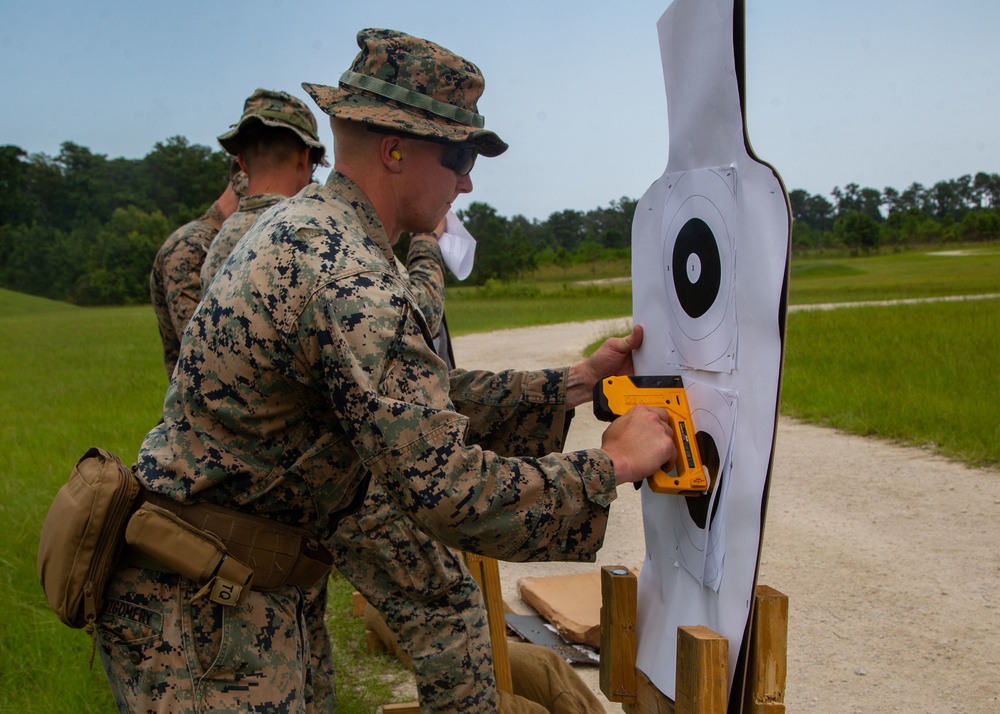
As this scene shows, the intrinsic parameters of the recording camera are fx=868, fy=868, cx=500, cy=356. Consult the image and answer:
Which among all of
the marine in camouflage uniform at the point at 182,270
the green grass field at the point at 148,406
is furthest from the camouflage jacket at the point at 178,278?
the green grass field at the point at 148,406

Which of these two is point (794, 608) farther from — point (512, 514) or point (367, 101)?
point (367, 101)

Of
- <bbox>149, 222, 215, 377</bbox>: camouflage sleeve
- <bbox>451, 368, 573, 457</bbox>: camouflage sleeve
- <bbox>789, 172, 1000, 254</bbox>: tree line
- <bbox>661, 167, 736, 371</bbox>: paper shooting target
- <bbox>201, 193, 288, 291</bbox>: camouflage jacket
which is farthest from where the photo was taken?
<bbox>789, 172, 1000, 254</bbox>: tree line

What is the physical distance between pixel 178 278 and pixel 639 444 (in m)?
2.37

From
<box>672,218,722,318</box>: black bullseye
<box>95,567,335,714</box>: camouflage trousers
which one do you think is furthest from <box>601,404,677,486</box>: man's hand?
<box>95,567,335,714</box>: camouflage trousers

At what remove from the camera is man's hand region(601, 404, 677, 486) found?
5.65ft

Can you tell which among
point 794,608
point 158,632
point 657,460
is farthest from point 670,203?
point 794,608

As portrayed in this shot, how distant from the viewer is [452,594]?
2514mm

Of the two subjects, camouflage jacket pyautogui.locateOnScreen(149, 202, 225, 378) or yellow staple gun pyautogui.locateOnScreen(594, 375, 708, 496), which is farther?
camouflage jacket pyautogui.locateOnScreen(149, 202, 225, 378)

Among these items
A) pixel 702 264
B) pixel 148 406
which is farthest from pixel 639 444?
pixel 148 406

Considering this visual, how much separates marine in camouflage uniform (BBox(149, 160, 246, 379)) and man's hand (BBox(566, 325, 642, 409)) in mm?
1789

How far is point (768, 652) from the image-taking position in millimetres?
1649

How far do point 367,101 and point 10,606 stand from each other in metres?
3.33

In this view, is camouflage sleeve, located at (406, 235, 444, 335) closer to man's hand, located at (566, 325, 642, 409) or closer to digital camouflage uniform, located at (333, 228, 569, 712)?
digital camouflage uniform, located at (333, 228, 569, 712)

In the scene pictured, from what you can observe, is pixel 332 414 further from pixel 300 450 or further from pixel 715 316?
pixel 715 316
